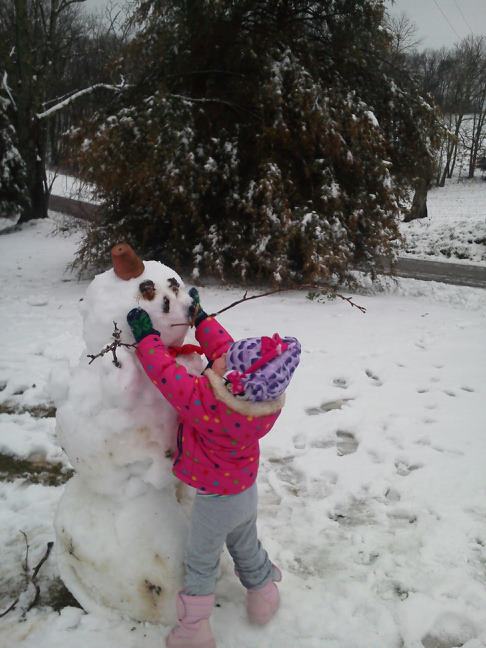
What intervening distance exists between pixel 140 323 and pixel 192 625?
3.77 ft

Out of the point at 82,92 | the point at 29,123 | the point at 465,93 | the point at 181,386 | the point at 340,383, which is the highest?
the point at 465,93

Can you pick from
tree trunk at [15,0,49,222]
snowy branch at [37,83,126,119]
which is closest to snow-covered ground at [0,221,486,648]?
snowy branch at [37,83,126,119]

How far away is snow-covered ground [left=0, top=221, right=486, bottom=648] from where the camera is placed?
2051mm

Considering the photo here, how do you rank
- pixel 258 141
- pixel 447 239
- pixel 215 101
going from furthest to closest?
pixel 447 239
pixel 215 101
pixel 258 141

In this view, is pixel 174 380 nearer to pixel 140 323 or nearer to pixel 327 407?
pixel 140 323

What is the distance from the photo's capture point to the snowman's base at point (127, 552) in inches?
77.2

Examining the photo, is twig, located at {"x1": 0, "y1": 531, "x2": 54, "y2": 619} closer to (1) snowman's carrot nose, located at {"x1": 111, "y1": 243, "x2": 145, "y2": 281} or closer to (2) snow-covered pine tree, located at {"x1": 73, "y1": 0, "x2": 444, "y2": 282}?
(1) snowman's carrot nose, located at {"x1": 111, "y1": 243, "x2": 145, "y2": 281}

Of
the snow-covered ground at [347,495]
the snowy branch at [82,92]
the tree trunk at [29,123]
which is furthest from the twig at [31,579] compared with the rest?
the tree trunk at [29,123]

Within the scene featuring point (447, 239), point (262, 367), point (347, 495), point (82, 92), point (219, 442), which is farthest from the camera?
point (447, 239)

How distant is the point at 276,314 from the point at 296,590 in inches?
184

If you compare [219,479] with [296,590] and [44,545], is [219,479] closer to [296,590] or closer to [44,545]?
[296,590]

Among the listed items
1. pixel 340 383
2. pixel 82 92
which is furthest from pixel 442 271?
pixel 82 92

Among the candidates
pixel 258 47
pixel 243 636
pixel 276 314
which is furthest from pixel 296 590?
pixel 258 47

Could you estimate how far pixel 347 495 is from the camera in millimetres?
2951
